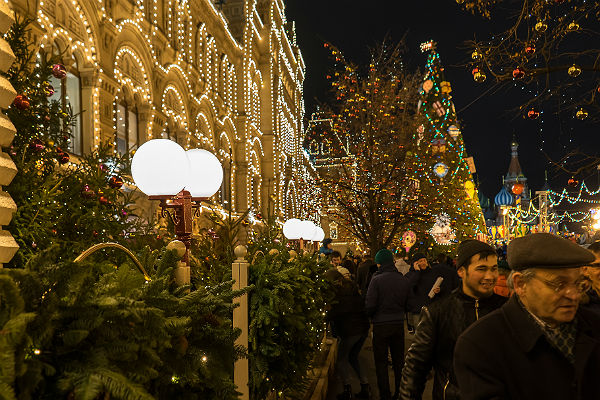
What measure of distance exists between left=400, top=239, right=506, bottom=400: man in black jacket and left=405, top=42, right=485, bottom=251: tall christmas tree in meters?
13.1

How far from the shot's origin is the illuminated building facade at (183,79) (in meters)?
12.8

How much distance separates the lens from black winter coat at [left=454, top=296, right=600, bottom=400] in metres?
2.14

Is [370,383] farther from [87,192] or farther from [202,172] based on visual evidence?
[87,192]

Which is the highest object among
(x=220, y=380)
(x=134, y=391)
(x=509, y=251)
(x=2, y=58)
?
(x=2, y=58)

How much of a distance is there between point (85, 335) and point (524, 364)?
1738mm

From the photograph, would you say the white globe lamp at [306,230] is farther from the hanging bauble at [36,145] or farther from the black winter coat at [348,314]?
the hanging bauble at [36,145]

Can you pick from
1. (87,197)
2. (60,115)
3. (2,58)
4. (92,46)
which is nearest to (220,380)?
(2,58)

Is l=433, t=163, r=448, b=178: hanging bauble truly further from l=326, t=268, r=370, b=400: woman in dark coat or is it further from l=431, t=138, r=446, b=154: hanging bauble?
l=326, t=268, r=370, b=400: woman in dark coat

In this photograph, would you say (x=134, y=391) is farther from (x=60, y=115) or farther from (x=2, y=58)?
(x=60, y=115)

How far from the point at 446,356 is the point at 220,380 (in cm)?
202

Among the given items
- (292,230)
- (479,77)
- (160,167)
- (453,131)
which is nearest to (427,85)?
(453,131)

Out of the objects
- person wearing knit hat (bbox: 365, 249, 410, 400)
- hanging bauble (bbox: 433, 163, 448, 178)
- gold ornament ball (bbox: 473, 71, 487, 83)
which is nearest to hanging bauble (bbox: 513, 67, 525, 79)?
gold ornament ball (bbox: 473, 71, 487, 83)

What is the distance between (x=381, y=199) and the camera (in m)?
16.9

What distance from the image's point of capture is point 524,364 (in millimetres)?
2182
